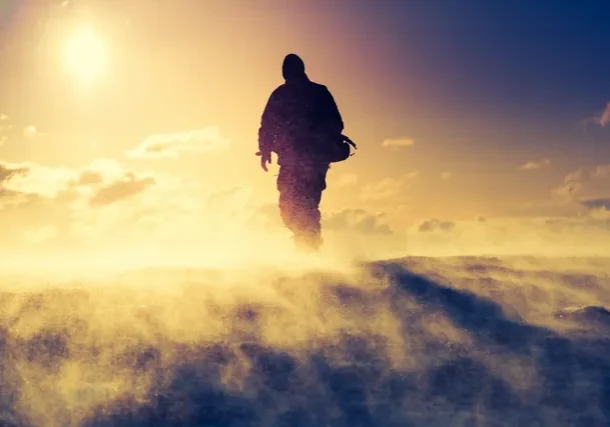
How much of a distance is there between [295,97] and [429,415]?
819 centimetres

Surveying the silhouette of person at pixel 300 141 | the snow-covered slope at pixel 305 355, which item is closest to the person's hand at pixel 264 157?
the silhouette of person at pixel 300 141

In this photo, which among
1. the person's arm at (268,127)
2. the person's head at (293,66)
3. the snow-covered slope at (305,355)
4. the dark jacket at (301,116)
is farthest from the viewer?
the person's arm at (268,127)

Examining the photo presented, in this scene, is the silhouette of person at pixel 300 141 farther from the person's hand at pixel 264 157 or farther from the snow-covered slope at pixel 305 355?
the snow-covered slope at pixel 305 355

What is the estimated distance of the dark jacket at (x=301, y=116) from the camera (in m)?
13.7

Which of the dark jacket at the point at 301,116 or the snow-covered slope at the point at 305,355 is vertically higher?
the dark jacket at the point at 301,116

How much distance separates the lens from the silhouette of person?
45.1ft

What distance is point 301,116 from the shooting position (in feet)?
45.0

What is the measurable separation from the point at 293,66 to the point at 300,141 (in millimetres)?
1438

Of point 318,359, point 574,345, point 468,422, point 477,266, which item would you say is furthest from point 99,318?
point 477,266

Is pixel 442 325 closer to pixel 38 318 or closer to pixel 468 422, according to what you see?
pixel 468 422

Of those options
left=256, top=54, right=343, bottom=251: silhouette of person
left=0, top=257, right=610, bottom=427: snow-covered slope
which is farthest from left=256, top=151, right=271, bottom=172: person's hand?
left=0, top=257, right=610, bottom=427: snow-covered slope

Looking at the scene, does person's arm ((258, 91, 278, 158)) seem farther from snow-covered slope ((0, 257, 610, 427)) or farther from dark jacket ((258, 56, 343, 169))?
snow-covered slope ((0, 257, 610, 427))

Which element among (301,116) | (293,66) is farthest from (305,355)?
(293,66)

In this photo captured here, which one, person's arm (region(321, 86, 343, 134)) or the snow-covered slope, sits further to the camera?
Result: person's arm (region(321, 86, 343, 134))
